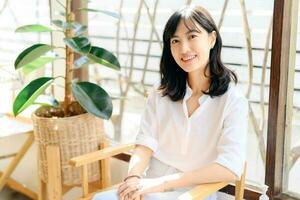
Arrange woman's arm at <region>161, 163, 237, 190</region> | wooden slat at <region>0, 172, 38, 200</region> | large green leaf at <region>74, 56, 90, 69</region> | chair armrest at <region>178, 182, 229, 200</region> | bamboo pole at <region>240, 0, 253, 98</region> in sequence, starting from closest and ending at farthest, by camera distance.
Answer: chair armrest at <region>178, 182, 229, 200</region>, woman's arm at <region>161, 163, 237, 190</region>, bamboo pole at <region>240, 0, 253, 98</region>, large green leaf at <region>74, 56, 90, 69</region>, wooden slat at <region>0, 172, 38, 200</region>

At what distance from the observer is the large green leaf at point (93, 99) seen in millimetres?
1878

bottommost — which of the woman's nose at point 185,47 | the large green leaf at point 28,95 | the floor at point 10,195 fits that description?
the floor at point 10,195

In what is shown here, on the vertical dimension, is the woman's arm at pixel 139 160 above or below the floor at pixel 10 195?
above

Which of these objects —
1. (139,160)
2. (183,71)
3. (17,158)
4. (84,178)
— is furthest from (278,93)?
(17,158)

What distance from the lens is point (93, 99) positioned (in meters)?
1.92

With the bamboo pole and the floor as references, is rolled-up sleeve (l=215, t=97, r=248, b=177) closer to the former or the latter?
the bamboo pole

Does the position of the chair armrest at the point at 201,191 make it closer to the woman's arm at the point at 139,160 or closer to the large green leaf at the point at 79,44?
the woman's arm at the point at 139,160

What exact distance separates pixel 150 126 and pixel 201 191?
16.7 inches

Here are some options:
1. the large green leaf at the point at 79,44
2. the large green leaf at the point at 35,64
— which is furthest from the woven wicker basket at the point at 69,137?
the large green leaf at the point at 79,44

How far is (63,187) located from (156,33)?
97 cm

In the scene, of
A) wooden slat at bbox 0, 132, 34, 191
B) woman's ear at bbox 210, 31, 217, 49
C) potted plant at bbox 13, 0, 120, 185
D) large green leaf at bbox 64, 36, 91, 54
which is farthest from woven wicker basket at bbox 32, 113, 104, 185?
woman's ear at bbox 210, 31, 217, 49

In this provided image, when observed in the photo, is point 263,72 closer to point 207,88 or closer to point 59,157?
point 207,88

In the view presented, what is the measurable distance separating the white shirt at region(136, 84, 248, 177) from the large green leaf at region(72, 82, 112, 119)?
25 cm

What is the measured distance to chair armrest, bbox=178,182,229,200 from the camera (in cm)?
132
